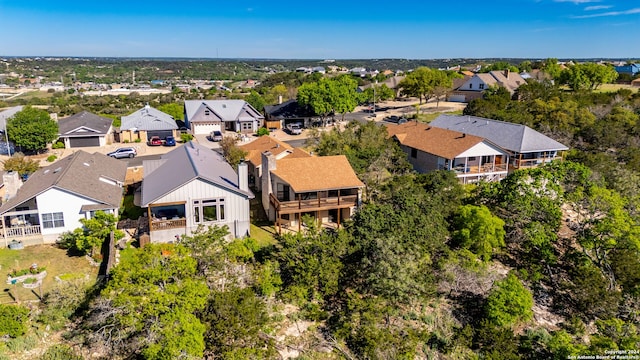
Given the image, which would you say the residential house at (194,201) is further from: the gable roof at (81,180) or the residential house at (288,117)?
the residential house at (288,117)

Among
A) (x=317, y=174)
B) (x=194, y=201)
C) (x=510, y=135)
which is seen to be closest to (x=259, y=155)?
(x=317, y=174)

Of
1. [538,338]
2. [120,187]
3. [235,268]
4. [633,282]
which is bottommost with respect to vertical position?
[538,338]

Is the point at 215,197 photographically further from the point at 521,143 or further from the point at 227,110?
the point at 227,110

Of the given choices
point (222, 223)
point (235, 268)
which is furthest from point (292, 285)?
point (222, 223)

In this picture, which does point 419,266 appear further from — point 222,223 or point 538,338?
point 222,223

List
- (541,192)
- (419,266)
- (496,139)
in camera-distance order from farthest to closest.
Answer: (496,139) → (541,192) → (419,266)

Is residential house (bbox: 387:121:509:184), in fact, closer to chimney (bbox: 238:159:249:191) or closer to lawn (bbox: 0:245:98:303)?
chimney (bbox: 238:159:249:191)
